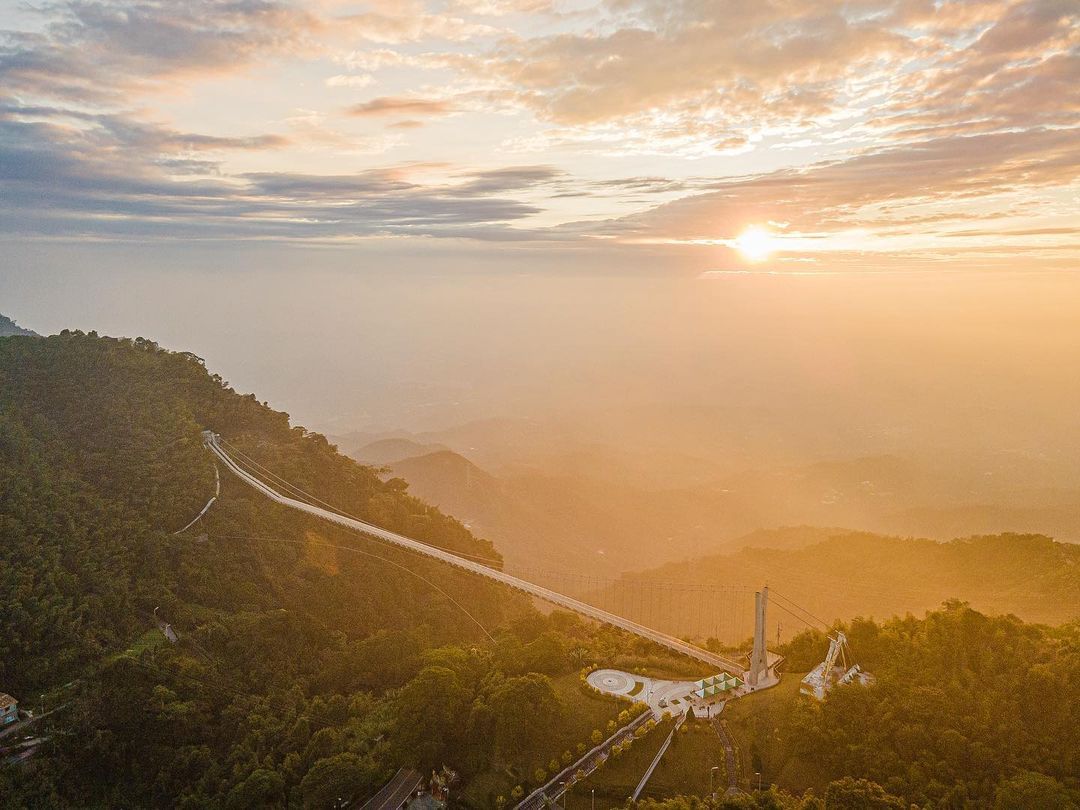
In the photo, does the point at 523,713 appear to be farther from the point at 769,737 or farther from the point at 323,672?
the point at 323,672

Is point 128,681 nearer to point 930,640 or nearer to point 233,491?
point 233,491

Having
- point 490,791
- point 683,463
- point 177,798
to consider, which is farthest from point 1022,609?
point 683,463

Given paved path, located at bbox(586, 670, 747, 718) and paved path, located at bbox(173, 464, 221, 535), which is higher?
paved path, located at bbox(173, 464, 221, 535)

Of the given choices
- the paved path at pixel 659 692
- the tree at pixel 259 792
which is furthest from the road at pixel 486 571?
the tree at pixel 259 792

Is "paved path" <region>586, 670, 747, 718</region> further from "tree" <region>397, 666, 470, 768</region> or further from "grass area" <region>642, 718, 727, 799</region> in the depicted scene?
"tree" <region>397, 666, 470, 768</region>

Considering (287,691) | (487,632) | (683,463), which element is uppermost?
(287,691)

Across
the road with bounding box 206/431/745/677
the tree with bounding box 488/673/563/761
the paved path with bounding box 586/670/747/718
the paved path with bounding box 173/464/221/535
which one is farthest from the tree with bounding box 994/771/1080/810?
the paved path with bounding box 173/464/221/535

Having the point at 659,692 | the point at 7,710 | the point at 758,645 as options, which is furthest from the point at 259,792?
the point at 758,645
